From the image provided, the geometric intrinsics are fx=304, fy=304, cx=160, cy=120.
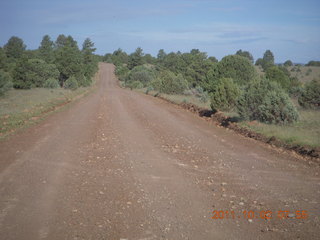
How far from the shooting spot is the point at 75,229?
411 centimetres

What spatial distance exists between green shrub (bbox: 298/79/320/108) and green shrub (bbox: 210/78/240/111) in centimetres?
732

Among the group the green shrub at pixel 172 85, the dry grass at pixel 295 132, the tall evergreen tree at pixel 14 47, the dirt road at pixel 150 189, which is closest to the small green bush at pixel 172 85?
the green shrub at pixel 172 85

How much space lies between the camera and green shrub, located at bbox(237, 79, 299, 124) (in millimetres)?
12664

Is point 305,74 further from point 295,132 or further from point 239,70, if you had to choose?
point 295,132

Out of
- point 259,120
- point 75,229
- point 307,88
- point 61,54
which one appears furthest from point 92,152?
point 61,54

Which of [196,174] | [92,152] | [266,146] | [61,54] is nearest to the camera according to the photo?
[196,174]

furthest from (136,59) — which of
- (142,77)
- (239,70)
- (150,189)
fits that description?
(150,189)

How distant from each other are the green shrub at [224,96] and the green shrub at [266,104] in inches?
84.5

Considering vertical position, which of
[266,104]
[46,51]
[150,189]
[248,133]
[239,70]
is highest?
[46,51]

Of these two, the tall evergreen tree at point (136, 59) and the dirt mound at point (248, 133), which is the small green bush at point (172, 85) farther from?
the tall evergreen tree at point (136, 59)

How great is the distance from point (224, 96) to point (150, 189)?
12718mm

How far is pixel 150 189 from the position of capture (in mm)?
5652

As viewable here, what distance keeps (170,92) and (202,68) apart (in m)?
25.4

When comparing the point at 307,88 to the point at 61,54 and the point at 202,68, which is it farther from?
the point at 61,54
